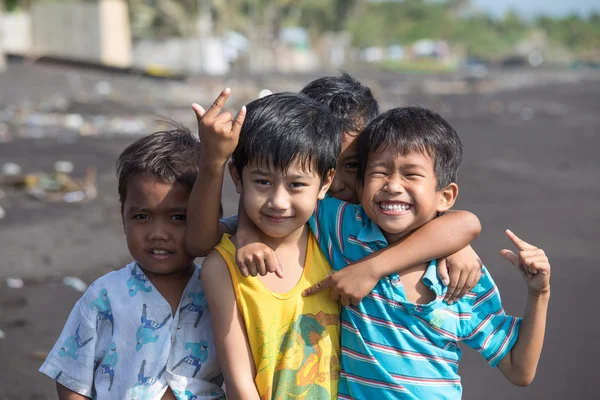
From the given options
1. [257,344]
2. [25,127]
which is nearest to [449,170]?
[257,344]

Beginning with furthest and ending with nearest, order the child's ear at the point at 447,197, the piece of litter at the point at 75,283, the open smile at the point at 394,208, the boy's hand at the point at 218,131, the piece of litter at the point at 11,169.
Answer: the piece of litter at the point at 11,169 → the piece of litter at the point at 75,283 → the child's ear at the point at 447,197 → the open smile at the point at 394,208 → the boy's hand at the point at 218,131

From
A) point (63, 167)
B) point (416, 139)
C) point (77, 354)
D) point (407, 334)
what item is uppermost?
point (416, 139)

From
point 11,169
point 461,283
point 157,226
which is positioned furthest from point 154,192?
point 11,169

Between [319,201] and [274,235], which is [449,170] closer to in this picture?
[319,201]

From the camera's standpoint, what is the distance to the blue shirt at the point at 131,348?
215 cm

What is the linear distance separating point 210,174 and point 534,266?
932 mm

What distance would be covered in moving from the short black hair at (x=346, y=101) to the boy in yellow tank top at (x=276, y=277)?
0.19m

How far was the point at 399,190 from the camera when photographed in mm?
2113

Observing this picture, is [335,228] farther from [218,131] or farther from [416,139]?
[218,131]

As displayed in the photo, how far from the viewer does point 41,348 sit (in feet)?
14.2

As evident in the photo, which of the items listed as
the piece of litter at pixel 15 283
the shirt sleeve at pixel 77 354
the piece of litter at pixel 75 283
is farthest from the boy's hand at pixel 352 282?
the piece of litter at pixel 15 283

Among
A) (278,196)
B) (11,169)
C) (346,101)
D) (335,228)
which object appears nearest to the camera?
(278,196)

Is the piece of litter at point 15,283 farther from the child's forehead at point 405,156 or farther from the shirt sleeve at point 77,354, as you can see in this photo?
the child's forehead at point 405,156

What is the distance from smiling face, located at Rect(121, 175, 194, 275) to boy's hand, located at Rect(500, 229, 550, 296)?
0.97 m
